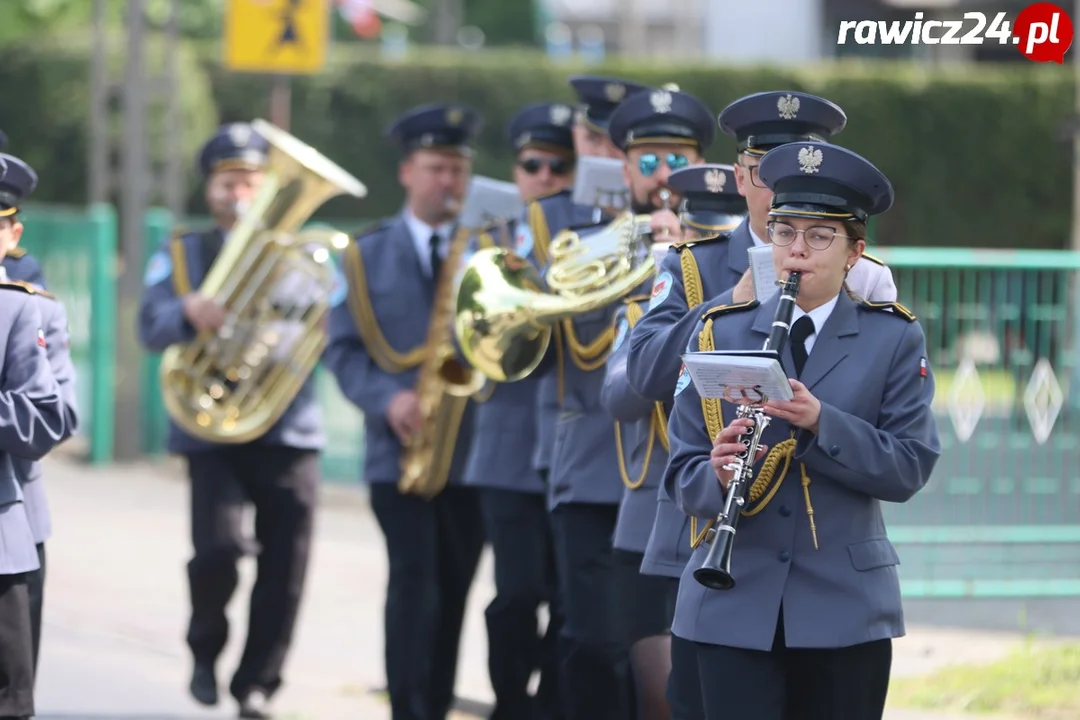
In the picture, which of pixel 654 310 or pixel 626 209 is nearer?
pixel 654 310

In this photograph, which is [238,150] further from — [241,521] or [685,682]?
[685,682]

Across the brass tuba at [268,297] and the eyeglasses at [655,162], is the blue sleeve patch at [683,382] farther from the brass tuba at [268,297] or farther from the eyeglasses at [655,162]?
the brass tuba at [268,297]

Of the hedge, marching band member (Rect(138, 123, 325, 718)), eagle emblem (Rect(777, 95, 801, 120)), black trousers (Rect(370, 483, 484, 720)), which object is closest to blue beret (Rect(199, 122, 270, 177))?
marching band member (Rect(138, 123, 325, 718))

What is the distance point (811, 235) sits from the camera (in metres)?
4.40

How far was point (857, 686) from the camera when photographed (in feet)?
14.6

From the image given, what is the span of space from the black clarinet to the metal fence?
18.1 feet

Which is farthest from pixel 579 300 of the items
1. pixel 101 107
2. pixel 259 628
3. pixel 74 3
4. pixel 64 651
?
pixel 74 3

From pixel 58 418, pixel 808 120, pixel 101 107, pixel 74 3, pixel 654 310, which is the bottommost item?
pixel 58 418

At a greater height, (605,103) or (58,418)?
(605,103)

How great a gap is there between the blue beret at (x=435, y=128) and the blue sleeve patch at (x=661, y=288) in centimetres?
247

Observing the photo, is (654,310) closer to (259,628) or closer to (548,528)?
(548,528)

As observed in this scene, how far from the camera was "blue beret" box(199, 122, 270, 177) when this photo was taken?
8250 millimetres

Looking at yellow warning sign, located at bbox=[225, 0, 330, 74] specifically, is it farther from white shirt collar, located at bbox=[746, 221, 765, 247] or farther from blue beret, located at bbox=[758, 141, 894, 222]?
blue beret, located at bbox=[758, 141, 894, 222]

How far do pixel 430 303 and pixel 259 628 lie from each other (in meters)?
1.42
